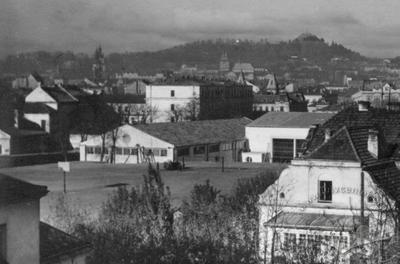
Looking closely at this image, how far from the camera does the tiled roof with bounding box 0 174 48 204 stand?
4.57m

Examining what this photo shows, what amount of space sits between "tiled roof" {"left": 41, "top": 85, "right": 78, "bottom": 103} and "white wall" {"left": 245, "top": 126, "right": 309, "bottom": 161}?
327 inches

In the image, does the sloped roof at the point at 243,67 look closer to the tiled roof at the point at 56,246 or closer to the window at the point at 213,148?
the window at the point at 213,148

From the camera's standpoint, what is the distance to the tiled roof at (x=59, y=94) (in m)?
26.8

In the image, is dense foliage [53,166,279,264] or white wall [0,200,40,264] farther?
dense foliage [53,166,279,264]

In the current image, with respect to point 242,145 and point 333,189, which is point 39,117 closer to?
point 242,145

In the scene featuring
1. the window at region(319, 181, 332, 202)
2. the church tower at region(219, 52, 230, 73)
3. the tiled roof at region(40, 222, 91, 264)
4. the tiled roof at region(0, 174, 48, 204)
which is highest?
the church tower at region(219, 52, 230, 73)

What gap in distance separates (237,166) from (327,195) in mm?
8008

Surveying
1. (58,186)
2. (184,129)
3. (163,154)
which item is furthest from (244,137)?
(58,186)

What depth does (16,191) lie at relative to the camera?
4.71 metres

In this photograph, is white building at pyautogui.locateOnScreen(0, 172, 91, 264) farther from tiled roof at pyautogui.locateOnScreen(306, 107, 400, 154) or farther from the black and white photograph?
tiled roof at pyautogui.locateOnScreen(306, 107, 400, 154)

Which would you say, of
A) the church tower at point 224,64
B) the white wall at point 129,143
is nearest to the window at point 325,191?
the white wall at point 129,143

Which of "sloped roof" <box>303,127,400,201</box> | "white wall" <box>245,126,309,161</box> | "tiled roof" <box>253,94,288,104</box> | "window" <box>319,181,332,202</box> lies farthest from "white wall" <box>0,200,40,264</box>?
"tiled roof" <box>253,94,288,104</box>

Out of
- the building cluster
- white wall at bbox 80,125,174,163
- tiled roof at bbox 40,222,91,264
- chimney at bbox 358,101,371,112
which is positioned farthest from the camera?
white wall at bbox 80,125,174,163

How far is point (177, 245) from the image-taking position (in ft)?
22.5
